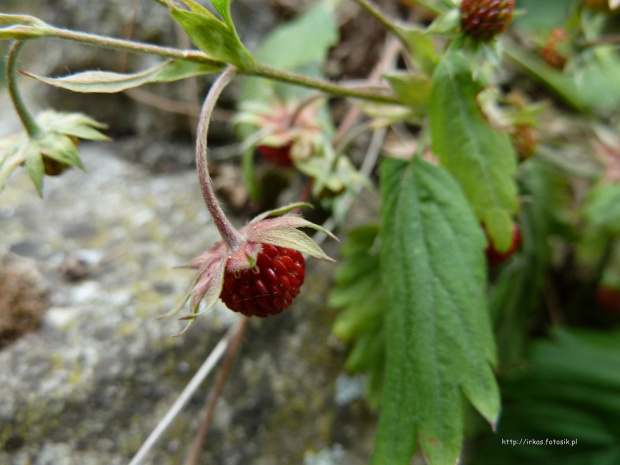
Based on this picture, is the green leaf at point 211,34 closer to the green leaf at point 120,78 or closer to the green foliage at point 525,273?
the green leaf at point 120,78

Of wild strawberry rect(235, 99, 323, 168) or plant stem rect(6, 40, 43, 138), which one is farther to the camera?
wild strawberry rect(235, 99, 323, 168)

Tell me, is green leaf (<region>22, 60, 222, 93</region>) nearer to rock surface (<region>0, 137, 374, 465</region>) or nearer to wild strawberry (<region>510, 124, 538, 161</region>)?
rock surface (<region>0, 137, 374, 465</region>)

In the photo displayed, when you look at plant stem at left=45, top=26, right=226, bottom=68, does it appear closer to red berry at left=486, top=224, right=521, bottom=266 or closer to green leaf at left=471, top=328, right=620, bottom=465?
red berry at left=486, top=224, right=521, bottom=266

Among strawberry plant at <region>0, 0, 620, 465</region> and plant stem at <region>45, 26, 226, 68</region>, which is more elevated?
plant stem at <region>45, 26, 226, 68</region>

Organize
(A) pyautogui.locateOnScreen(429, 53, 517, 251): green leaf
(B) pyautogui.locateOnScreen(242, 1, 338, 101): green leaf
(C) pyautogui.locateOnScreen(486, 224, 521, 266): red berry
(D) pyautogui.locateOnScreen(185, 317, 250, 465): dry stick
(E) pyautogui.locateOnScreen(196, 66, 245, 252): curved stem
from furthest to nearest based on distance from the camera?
(B) pyautogui.locateOnScreen(242, 1, 338, 101): green leaf → (C) pyautogui.locateOnScreen(486, 224, 521, 266): red berry → (D) pyautogui.locateOnScreen(185, 317, 250, 465): dry stick → (A) pyautogui.locateOnScreen(429, 53, 517, 251): green leaf → (E) pyautogui.locateOnScreen(196, 66, 245, 252): curved stem

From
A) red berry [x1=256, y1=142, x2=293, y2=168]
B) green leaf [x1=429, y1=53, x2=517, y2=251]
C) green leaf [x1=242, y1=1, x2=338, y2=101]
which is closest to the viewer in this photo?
green leaf [x1=429, y1=53, x2=517, y2=251]

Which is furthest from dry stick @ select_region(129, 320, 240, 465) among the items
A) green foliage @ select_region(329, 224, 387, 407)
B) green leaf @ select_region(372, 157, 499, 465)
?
green leaf @ select_region(372, 157, 499, 465)

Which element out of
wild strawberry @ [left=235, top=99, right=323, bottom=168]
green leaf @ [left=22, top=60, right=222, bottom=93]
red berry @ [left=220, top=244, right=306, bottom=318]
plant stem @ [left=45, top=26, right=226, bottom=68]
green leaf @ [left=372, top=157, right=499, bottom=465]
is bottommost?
green leaf @ [left=372, top=157, right=499, bottom=465]

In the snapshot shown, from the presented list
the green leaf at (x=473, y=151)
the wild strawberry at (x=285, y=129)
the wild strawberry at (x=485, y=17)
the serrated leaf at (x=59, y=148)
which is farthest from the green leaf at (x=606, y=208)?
the serrated leaf at (x=59, y=148)
